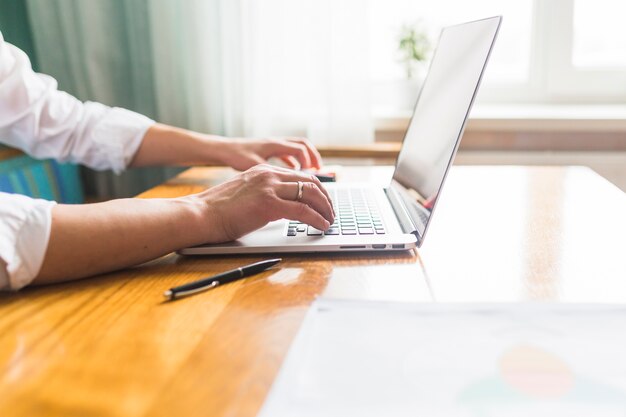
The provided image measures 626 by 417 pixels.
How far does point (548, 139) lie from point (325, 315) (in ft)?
4.52

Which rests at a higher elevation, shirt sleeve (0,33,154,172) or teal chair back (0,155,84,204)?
shirt sleeve (0,33,154,172)

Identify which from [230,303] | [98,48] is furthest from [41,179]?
[230,303]

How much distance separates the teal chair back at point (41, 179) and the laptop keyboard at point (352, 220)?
0.75m

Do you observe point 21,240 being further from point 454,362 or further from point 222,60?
point 222,60

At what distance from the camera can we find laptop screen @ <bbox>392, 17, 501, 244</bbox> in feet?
2.51

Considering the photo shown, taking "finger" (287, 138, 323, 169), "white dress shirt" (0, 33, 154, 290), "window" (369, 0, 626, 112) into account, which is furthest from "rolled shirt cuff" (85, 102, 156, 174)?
"window" (369, 0, 626, 112)

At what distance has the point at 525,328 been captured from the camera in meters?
0.52

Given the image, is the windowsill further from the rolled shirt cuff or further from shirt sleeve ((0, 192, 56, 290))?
shirt sleeve ((0, 192, 56, 290))

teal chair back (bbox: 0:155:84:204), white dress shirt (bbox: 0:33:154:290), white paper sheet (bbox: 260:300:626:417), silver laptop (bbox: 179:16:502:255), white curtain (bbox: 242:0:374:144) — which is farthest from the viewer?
white curtain (bbox: 242:0:374:144)

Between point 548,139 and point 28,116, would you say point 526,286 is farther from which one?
point 548,139

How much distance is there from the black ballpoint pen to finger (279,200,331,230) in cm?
6

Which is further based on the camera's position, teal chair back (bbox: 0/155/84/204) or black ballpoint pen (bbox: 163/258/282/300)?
teal chair back (bbox: 0/155/84/204)

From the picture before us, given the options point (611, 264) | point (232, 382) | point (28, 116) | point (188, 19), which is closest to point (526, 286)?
point (611, 264)

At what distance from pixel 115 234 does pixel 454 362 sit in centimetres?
39
